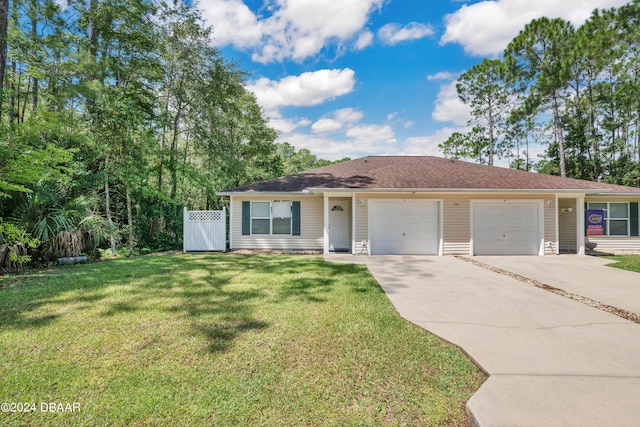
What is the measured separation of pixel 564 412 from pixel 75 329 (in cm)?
477

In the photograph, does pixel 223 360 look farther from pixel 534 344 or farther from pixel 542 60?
pixel 542 60

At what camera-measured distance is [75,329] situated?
3.26 meters

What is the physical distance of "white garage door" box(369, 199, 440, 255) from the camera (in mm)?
10039

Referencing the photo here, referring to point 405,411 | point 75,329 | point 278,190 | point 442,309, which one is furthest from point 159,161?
point 405,411

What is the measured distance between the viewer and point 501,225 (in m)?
10.1

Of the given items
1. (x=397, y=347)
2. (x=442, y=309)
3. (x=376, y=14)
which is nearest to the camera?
(x=397, y=347)

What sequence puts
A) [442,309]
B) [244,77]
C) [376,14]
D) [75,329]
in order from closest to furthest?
[75,329], [442,309], [376,14], [244,77]

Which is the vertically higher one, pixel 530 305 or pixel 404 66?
pixel 404 66

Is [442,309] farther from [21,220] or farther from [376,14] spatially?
[376,14]

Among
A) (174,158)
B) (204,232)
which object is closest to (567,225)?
(204,232)

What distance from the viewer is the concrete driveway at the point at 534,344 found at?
2021 mm

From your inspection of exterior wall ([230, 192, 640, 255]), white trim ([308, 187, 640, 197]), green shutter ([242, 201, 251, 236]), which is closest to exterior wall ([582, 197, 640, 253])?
exterior wall ([230, 192, 640, 255])

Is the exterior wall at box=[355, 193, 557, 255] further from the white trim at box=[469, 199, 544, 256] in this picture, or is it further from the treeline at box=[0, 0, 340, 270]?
the treeline at box=[0, 0, 340, 270]

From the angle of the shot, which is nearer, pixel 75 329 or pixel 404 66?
pixel 75 329
